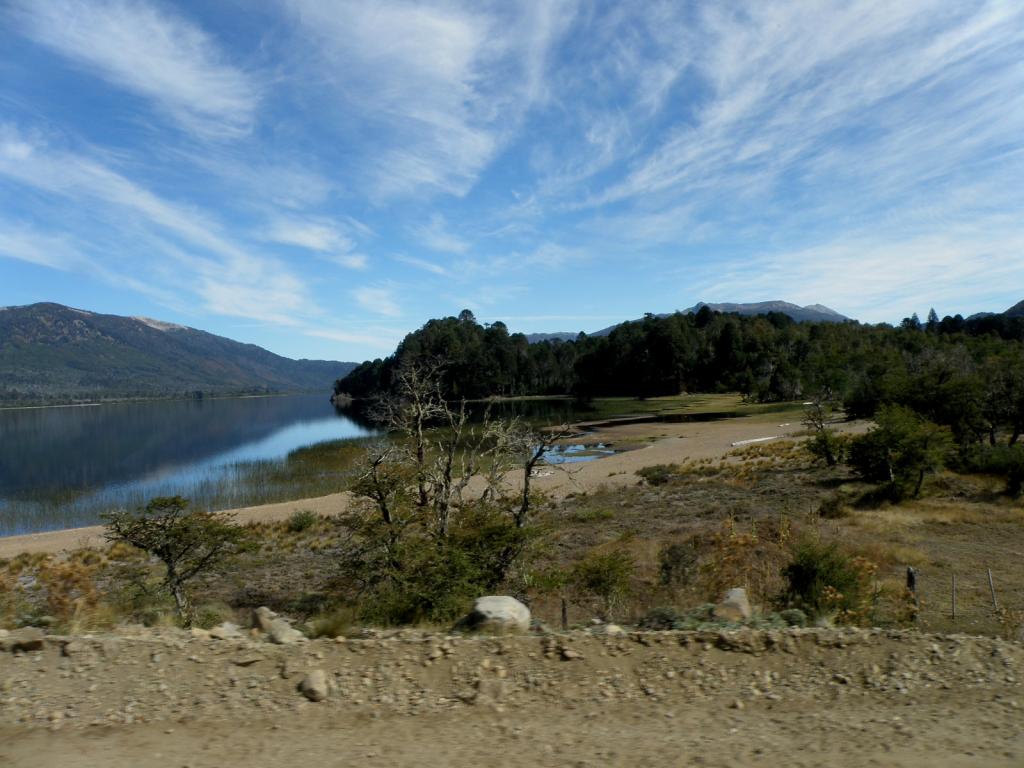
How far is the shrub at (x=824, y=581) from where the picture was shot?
35.0 feet

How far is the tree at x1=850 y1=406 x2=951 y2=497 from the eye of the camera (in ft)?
90.9

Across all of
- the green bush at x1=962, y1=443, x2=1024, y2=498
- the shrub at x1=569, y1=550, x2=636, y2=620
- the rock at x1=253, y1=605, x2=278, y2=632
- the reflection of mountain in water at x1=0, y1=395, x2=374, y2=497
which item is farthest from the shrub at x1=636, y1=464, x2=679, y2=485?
the reflection of mountain in water at x1=0, y1=395, x2=374, y2=497

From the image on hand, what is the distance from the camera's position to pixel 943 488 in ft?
93.4

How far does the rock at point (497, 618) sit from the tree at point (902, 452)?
26.0m

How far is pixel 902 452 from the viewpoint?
28234 millimetres

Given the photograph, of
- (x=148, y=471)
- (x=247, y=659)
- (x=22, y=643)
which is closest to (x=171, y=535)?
(x=22, y=643)

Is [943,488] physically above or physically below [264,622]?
below

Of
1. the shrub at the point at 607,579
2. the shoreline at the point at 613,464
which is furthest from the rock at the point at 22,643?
the shoreline at the point at 613,464

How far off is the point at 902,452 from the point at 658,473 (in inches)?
578

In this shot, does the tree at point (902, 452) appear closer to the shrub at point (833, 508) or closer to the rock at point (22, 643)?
the shrub at point (833, 508)

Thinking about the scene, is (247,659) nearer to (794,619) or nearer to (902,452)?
(794,619)

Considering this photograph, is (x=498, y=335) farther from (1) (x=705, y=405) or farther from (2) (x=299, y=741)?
(2) (x=299, y=741)

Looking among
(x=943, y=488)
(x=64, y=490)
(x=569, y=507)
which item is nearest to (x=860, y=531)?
(x=943, y=488)

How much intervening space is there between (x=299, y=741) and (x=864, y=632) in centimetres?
555
